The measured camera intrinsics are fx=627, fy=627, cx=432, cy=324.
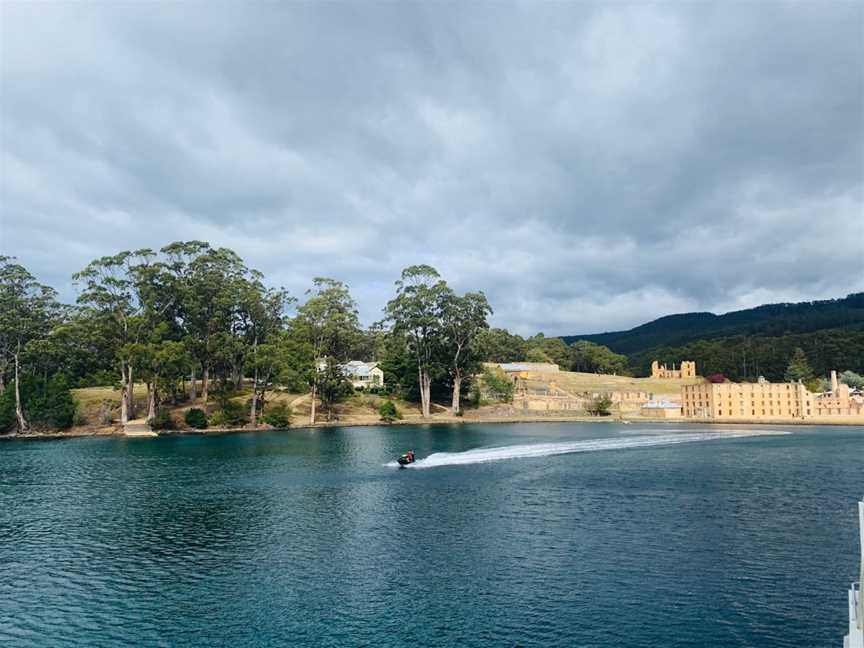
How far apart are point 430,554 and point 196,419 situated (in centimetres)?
7746

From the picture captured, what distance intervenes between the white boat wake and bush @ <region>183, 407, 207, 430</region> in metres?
48.2

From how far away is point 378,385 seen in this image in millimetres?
135750

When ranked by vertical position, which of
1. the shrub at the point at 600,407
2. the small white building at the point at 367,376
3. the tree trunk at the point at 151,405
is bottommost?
the shrub at the point at 600,407

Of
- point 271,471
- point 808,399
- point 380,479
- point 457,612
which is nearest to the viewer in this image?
point 457,612

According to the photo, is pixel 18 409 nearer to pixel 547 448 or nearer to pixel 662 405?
pixel 547 448

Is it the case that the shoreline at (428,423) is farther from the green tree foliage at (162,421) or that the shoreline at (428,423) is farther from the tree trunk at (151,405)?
the tree trunk at (151,405)

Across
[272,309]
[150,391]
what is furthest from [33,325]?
[272,309]

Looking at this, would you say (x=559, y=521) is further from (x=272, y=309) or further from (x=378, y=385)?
(x=378, y=385)

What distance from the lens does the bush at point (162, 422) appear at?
9581 cm

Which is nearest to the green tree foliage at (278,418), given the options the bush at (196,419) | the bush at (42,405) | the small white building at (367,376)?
the bush at (196,419)

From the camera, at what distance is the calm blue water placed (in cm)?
2195

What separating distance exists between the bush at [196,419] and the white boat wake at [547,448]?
4822cm

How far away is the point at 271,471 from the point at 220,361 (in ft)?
181

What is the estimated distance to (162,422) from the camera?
96.7 m
